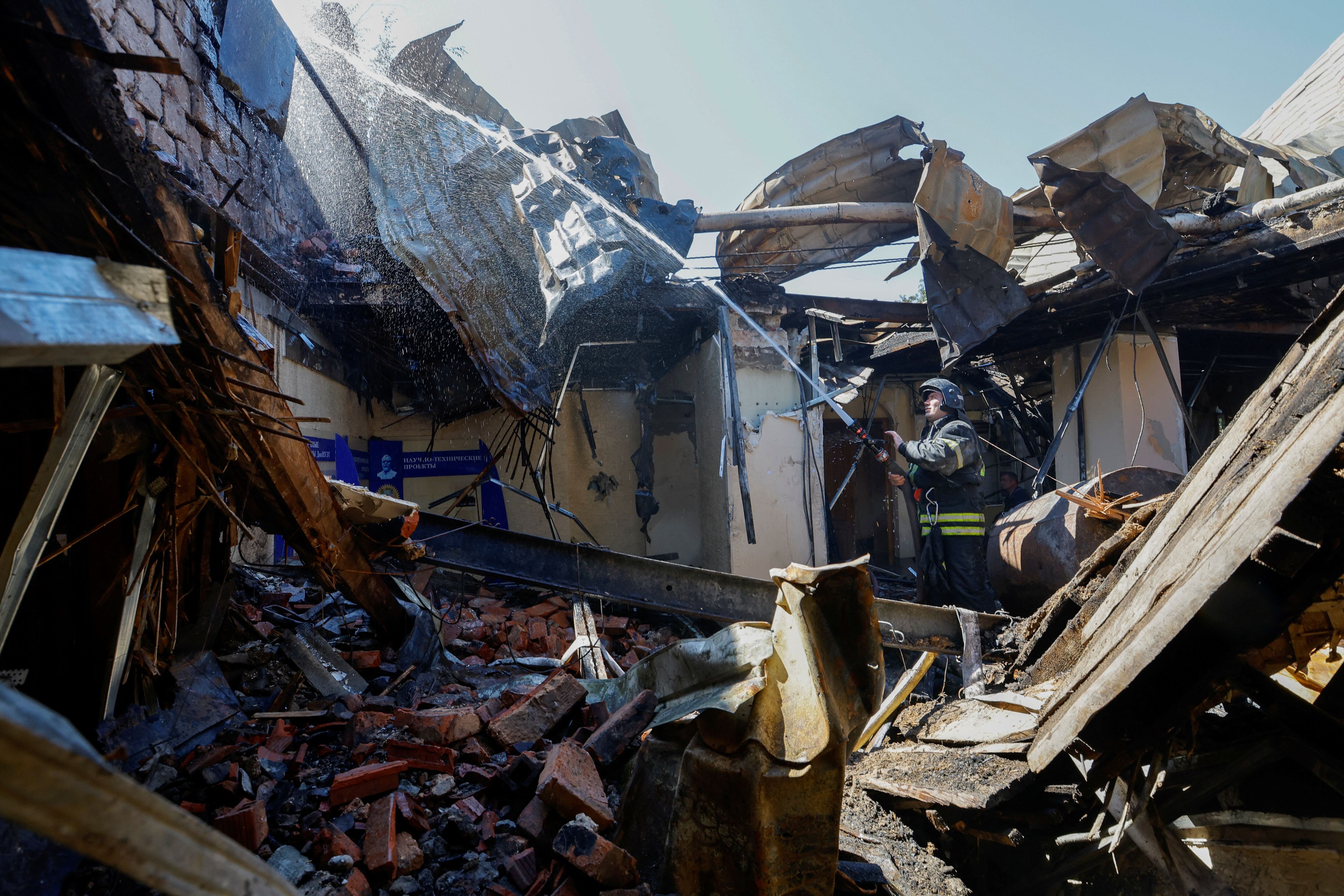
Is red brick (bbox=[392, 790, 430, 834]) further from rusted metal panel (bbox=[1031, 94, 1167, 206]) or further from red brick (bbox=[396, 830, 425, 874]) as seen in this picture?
rusted metal panel (bbox=[1031, 94, 1167, 206])

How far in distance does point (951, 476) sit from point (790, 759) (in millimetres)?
4613

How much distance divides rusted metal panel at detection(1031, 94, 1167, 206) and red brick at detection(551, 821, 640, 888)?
23.5 ft

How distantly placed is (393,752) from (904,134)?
7.93 m

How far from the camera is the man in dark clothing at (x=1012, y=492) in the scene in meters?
8.80

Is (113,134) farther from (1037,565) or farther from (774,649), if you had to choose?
(1037,565)

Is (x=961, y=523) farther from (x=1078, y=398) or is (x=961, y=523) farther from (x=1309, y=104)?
(x=1309, y=104)

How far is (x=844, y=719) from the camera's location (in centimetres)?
190

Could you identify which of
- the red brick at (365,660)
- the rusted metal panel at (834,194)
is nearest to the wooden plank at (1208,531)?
the red brick at (365,660)

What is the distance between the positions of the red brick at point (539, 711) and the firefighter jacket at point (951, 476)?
4.00 meters

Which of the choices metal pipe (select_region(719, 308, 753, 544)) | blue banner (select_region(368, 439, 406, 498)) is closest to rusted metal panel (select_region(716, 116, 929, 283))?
metal pipe (select_region(719, 308, 753, 544))

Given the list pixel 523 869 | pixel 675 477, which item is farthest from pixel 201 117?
pixel 675 477

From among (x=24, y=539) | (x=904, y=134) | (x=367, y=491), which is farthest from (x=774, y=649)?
(x=904, y=134)

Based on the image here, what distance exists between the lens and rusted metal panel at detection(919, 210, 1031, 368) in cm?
680

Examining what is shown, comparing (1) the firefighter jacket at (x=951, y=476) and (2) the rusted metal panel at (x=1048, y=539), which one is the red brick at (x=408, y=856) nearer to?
(2) the rusted metal panel at (x=1048, y=539)
